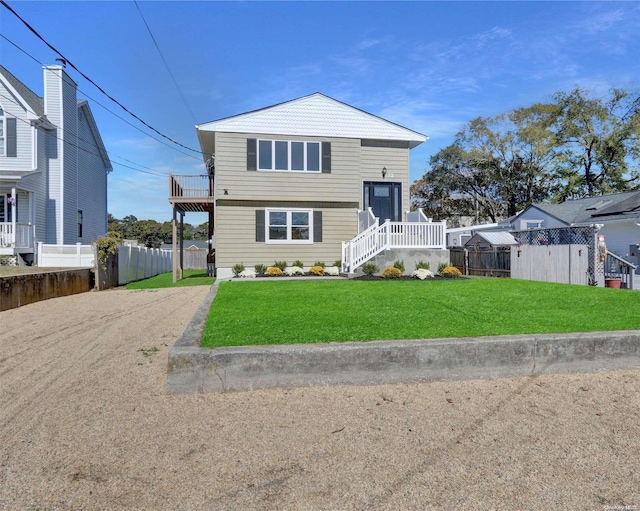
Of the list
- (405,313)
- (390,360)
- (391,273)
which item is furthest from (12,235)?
(390,360)

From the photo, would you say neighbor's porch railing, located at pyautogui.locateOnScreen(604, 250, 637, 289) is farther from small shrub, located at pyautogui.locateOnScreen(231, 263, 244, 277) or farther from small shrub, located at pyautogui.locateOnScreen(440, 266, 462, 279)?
small shrub, located at pyautogui.locateOnScreen(231, 263, 244, 277)

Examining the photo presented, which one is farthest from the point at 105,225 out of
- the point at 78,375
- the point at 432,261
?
the point at 78,375

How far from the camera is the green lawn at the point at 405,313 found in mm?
4859

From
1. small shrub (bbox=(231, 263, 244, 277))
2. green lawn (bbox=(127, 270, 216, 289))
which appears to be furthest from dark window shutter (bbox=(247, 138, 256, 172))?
green lawn (bbox=(127, 270, 216, 289))

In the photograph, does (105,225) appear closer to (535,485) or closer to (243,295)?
(243,295)

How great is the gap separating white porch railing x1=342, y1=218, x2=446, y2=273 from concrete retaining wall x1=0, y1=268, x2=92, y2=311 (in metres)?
8.26

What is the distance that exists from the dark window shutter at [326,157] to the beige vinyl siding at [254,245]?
1.45 metres

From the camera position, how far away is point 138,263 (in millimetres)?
19609

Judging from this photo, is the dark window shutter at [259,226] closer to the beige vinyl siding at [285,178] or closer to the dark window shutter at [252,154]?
the beige vinyl siding at [285,178]

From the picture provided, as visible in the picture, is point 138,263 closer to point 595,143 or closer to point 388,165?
point 388,165

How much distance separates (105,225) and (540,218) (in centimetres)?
2625

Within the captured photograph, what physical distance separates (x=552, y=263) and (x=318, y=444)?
41.5ft

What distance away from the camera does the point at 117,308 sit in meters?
9.53

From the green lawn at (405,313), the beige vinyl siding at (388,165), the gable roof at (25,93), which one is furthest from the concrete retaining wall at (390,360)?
the gable roof at (25,93)
